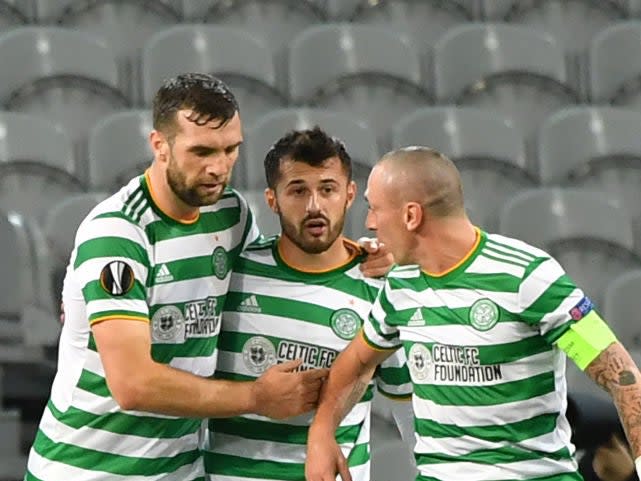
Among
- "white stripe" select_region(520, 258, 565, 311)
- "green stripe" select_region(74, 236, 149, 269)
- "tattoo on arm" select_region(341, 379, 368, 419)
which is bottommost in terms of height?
"tattoo on arm" select_region(341, 379, 368, 419)

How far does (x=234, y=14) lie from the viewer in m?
6.36

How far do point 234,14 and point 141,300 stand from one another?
3635mm

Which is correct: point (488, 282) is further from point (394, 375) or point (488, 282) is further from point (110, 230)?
point (110, 230)

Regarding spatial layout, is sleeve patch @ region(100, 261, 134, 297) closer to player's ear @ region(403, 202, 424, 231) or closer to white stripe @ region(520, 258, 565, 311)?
player's ear @ region(403, 202, 424, 231)

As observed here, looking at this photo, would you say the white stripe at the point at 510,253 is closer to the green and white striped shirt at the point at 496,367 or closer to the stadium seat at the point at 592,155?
the green and white striped shirt at the point at 496,367

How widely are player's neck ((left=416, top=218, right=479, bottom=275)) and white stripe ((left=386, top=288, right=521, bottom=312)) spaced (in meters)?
0.05

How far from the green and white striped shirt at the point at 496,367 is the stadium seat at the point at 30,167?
114 inches

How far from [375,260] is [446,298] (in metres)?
0.43

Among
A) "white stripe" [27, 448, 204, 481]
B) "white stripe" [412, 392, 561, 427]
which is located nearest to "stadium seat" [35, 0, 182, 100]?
"white stripe" [27, 448, 204, 481]

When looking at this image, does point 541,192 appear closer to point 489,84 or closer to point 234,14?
point 489,84

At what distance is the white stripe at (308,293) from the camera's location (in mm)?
3230

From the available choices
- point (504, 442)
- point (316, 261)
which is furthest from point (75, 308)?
point (504, 442)

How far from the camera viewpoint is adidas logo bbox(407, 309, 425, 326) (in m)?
2.89

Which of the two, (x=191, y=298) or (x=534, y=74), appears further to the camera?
(x=534, y=74)
